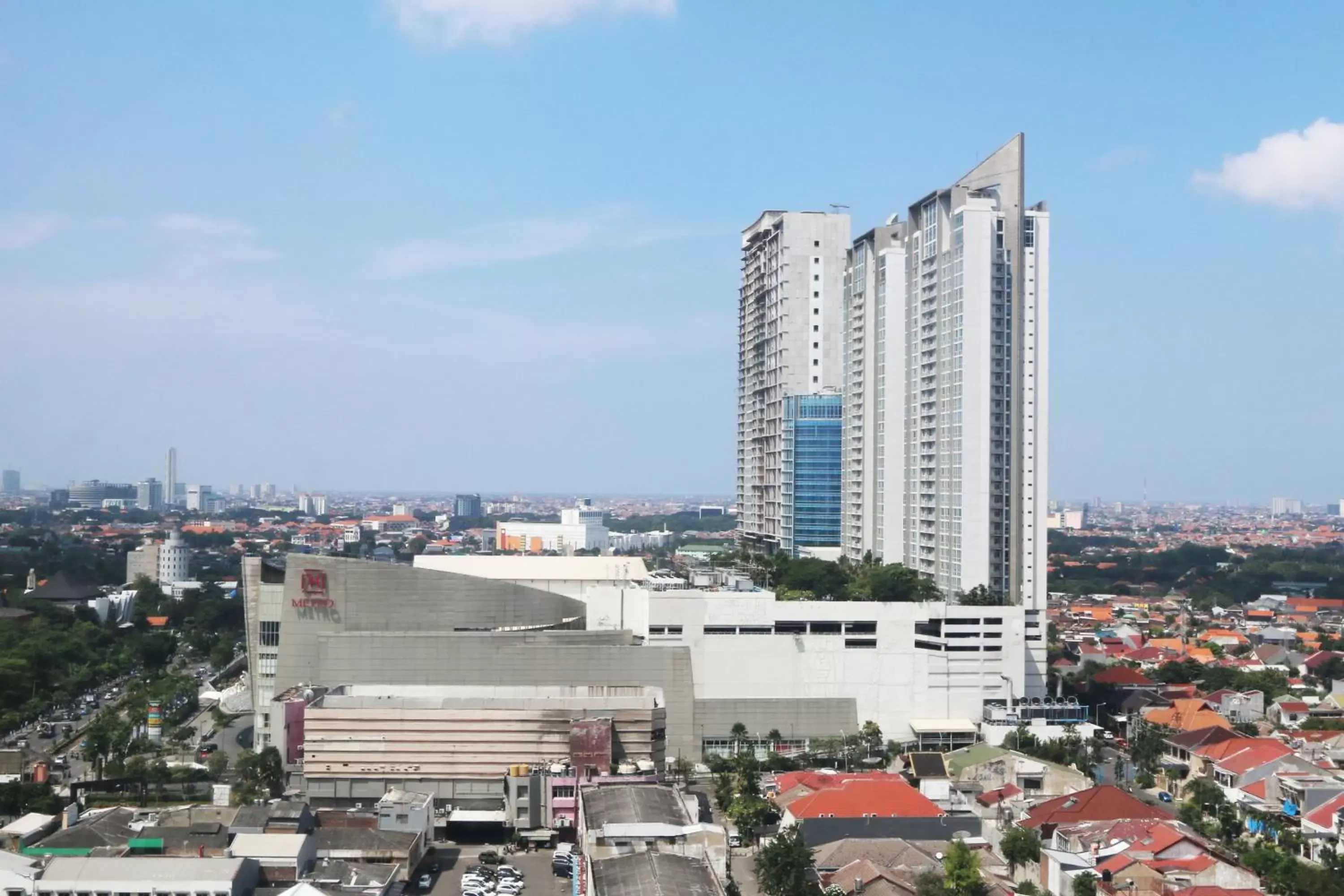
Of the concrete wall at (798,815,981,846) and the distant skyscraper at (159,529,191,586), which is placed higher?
the distant skyscraper at (159,529,191,586)

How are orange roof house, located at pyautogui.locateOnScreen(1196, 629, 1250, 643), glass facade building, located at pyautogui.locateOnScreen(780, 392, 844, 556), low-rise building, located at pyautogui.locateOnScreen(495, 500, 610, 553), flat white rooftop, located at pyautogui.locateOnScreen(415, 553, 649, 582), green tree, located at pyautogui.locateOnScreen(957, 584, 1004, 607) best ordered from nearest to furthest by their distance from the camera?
green tree, located at pyautogui.locateOnScreen(957, 584, 1004, 607), flat white rooftop, located at pyautogui.locateOnScreen(415, 553, 649, 582), glass facade building, located at pyautogui.locateOnScreen(780, 392, 844, 556), orange roof house, located at pyautogui.locateOnScreen(1196, 629, 1250, 643), low-rise building, located at pyautogui.locateOnScreen(495, 500, 610, 553)

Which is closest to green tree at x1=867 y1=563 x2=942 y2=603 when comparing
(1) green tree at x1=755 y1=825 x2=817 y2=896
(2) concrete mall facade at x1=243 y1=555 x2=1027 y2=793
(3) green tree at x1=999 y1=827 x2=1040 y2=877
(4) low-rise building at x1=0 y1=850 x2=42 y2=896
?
(2) concrete mall facade at x1=243 y1=555 x2=1027 y2=793

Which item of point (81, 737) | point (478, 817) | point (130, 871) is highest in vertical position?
point (130, 871)

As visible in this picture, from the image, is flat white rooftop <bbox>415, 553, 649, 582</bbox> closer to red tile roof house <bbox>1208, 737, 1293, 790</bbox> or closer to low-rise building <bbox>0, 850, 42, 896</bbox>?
red tile roof house <bbox>1208, 737, 1293, 790</bbox>

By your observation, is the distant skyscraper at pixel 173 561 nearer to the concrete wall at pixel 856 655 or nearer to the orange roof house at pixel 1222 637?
the concrete wall at pixel 856 655

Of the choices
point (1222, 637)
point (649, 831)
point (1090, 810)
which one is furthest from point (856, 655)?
point (1222, 637)

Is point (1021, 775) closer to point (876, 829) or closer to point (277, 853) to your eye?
point (876, 829)

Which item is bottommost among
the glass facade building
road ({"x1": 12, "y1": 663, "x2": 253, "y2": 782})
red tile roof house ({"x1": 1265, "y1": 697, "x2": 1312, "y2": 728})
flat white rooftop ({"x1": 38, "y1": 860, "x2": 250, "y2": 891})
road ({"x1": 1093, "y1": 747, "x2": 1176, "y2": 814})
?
road ({"x1": 12, "y1": 663, "x2": 253, "y2": 782})

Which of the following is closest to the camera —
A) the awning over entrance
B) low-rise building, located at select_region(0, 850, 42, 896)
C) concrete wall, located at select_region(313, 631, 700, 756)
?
low-rise building, located at select_region(0, 850, 42, 896)
